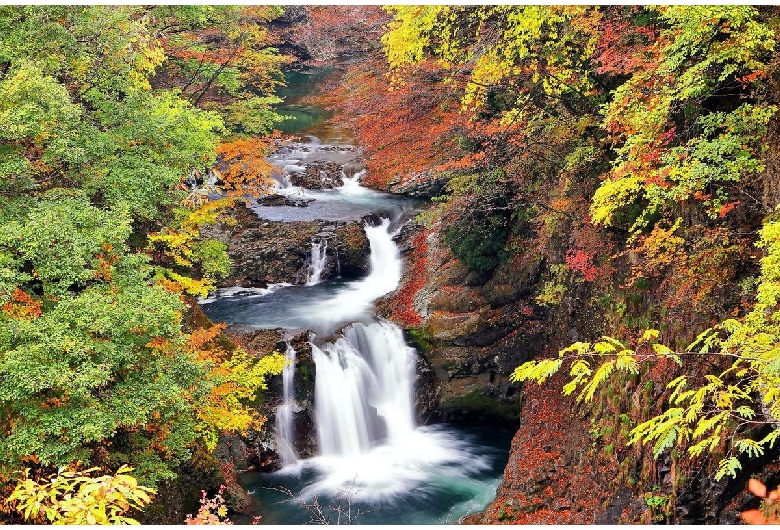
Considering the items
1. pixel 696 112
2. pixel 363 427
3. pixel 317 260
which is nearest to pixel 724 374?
pixel 696 112

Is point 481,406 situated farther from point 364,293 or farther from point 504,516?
point 364,293

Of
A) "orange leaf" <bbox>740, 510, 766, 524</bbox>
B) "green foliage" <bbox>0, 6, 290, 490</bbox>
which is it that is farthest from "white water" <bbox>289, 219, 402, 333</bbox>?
"orange leaf" <bbox>740, 510, 766, 524</bbox>

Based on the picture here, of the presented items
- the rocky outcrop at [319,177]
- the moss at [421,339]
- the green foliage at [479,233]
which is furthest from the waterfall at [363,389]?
the rocky outcrop at [319,177]

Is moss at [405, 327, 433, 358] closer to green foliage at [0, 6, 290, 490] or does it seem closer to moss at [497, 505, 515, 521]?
green foliage at [0, 6, 290, 490]

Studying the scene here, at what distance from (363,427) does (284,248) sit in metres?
6.98

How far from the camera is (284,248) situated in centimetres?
1991

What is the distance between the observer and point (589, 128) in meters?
12.7

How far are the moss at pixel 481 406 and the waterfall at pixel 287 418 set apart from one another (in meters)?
3.82

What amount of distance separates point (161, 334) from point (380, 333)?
27.8 feet

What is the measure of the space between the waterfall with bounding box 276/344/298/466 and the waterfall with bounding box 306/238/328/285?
5041 millimetres

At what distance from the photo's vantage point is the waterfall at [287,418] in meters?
14.4

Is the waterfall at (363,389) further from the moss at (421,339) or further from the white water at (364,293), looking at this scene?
the white water at (364,293)

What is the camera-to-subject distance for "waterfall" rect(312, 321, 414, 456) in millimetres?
14969

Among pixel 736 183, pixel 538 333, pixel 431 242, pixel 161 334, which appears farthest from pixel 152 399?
pixel 431 242
